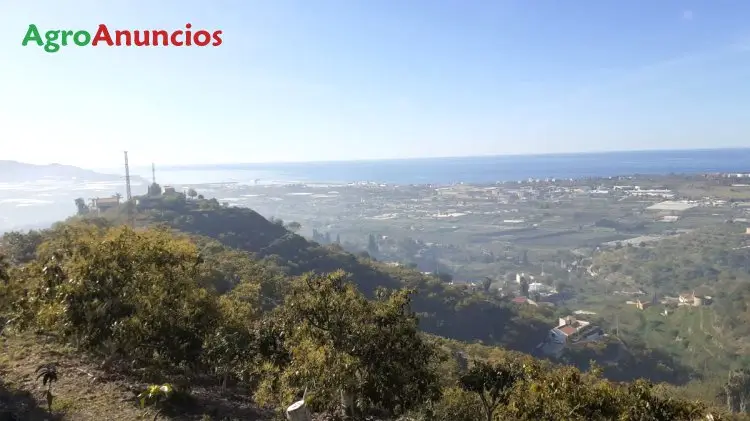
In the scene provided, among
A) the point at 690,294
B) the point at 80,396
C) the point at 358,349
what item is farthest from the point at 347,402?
the point at 690,294

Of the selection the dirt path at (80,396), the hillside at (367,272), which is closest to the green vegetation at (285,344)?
the dirt path at (80,396)

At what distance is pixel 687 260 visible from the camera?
8938 centimetres

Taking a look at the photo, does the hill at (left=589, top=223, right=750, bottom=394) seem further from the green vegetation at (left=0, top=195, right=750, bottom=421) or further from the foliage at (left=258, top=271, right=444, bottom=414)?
the foliage at (left=258, top=271, right=444, bottom=414)

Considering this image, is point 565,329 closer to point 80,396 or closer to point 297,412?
point 80,396

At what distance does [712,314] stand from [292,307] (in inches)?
2613

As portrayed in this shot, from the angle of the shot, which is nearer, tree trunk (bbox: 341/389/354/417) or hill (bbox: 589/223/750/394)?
tree trunk (bbox: 341/389/354/417)

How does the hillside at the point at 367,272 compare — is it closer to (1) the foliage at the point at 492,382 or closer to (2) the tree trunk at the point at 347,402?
(2) the tree trunk at the point at 347,402

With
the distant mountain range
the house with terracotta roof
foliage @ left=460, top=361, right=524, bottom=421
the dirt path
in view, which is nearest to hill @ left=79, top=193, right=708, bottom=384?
the house with terracotta roof

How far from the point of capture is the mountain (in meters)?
141

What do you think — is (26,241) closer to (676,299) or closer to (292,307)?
(292,307)

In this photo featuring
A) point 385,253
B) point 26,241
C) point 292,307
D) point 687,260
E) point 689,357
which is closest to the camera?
point 292,307

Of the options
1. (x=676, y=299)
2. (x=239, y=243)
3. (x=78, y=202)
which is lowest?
(x=676, y=299)

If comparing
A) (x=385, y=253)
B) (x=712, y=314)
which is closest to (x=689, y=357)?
(x=712, y=314)

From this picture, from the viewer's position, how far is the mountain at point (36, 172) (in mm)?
141375
